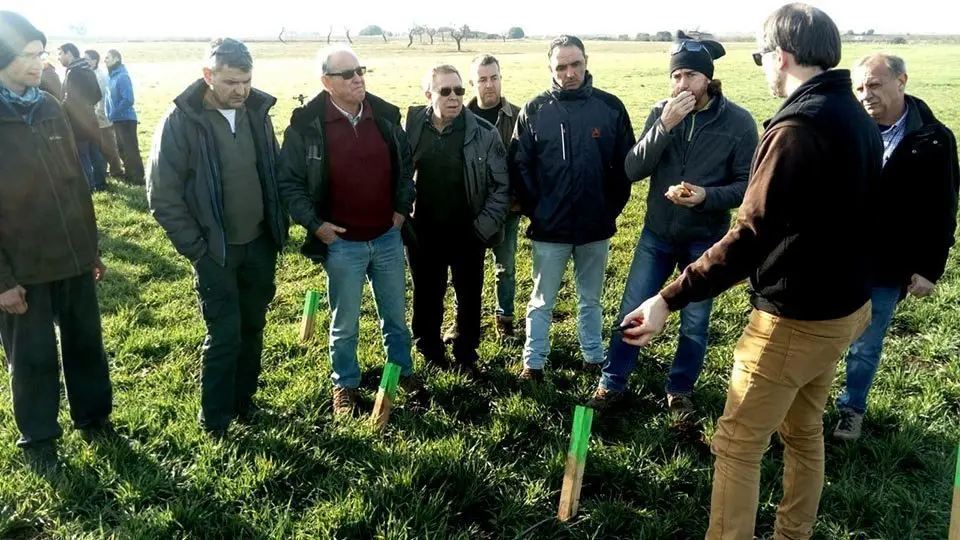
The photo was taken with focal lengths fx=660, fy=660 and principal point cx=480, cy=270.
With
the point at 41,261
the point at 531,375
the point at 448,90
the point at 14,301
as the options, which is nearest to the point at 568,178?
the point at 448,90

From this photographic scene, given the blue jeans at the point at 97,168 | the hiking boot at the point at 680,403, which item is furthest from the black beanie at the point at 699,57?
the blue jeans at the point at 97,168

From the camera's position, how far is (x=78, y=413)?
4.21 meters

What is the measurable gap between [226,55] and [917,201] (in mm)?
4141

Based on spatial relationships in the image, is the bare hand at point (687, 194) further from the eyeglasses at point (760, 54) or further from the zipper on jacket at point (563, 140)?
the eyeglasses at point (760, 54)

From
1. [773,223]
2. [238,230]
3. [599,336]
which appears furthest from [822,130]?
Result: [238,230]

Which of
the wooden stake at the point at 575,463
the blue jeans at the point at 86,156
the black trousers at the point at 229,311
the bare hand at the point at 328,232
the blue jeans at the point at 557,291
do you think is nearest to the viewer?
the wooden stake at the point at 575,463

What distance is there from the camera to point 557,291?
199 inches

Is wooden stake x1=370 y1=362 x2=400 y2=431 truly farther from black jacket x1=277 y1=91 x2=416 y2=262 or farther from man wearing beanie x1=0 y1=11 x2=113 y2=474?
man wearing beanie x1=0 y1=11 x2=113 y2=474

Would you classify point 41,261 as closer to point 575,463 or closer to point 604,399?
point 575,463

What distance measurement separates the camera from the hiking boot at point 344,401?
4551 mm

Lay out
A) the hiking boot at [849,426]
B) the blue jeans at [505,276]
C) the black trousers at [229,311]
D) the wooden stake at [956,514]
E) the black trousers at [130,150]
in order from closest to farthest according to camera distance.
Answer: the wooden stake at [956,514], the black trousers at [229,311], the hiking boot at [849,426], the blue jeans at [505,276], the black trousers at [130,150]

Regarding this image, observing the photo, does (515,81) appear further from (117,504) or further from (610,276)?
(117,504)

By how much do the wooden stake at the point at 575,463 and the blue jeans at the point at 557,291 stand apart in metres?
1.54

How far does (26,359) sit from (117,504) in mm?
1047
